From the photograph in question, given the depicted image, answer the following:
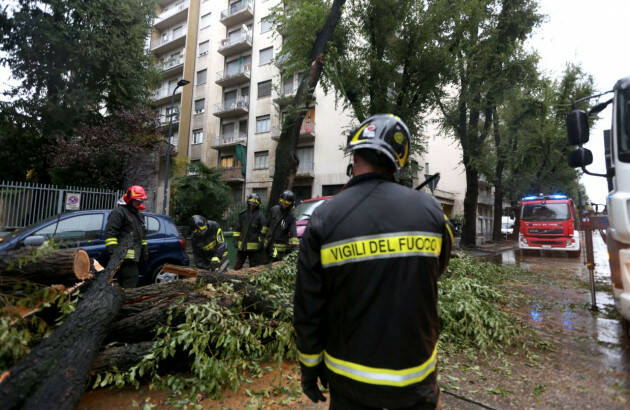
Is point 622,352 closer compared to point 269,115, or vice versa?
point 622,352

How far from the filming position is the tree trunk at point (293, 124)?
7054 mm

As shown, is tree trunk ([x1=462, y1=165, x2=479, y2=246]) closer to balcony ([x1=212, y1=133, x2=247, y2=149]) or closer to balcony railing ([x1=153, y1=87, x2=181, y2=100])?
balcony ([x1=212, y1=133, x2=247, y2=149])

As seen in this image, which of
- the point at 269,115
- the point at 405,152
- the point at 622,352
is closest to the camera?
the point at 405,152

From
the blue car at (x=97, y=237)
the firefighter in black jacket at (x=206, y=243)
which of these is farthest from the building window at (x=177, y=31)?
the firefighter in black jacket at (x=206, y=243)

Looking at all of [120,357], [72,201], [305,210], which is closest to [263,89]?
[72,201]

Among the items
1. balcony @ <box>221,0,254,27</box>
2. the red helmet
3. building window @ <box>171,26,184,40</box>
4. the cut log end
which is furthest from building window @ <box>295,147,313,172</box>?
the cut log end

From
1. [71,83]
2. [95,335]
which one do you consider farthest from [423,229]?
[71,83]

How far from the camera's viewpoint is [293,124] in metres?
7.07

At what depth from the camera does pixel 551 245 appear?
44.1 feet

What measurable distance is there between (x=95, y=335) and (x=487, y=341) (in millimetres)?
3925

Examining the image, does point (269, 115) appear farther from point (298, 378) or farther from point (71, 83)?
point (298, 378)

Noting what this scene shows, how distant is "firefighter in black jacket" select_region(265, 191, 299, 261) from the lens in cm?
652

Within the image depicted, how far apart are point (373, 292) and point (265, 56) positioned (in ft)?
88.1

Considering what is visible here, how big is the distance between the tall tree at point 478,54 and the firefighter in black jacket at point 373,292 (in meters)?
11.0
